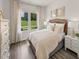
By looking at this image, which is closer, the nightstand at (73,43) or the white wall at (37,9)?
the nightstand at (73,43)

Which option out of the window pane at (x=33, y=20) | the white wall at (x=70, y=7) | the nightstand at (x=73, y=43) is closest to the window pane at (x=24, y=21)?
the window pane at (x=33, y=20)

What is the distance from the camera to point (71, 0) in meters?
3.73

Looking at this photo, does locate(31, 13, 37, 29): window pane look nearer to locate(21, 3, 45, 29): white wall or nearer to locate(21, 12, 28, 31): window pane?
locate(21, 3, 45, 29): white wall

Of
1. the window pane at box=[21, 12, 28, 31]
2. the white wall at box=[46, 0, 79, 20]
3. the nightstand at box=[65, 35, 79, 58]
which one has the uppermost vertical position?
the white wall at box=[46, 0, 79, 20]

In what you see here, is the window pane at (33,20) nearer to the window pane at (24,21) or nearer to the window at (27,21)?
the window at (27,21)

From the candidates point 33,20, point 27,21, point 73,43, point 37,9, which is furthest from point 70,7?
point 27,21

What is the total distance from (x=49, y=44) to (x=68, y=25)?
181 cm

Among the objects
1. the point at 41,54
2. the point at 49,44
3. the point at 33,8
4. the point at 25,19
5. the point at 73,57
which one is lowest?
the point at 73,57

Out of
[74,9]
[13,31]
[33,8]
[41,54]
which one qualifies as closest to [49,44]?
[41,54]

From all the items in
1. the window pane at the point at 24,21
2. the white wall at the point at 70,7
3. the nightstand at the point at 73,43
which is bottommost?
the nightstand at the point at 73,43

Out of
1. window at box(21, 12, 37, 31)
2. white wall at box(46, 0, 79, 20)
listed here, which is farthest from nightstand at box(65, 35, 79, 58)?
window at box(21, 12, 37, 31)

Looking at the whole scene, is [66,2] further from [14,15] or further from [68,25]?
[14,15]

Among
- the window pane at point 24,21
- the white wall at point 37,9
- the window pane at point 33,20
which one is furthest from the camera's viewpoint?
the window pane at point 33,20

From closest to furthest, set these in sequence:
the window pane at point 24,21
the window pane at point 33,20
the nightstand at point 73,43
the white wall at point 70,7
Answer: the nightstand at point 73,43 → the white wall at point 70,7 → the window pane at point 24,21 → the window pane at point 33,20
